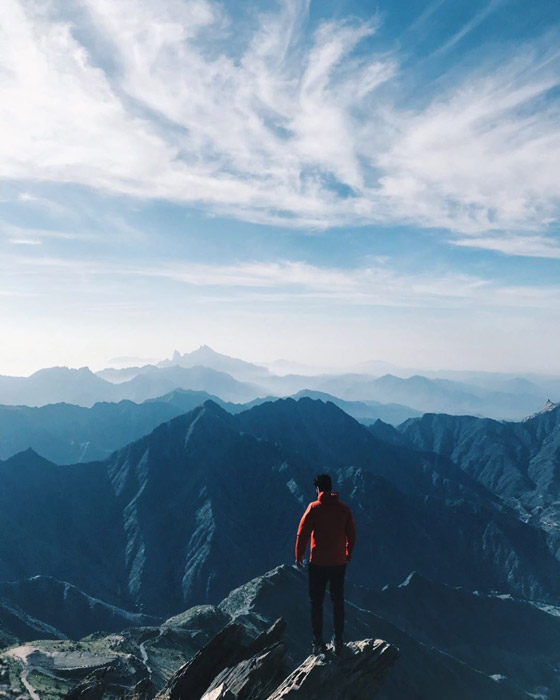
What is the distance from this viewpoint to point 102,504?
184 m

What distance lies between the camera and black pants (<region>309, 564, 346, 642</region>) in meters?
14.6

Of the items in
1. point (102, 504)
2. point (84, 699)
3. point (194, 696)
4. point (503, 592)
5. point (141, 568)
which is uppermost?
point (194, 696)

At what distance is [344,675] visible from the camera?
49.5ft

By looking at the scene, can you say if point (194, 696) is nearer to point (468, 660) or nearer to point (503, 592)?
point (468, 660)

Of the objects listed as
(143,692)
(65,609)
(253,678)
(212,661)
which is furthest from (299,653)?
(65,609)

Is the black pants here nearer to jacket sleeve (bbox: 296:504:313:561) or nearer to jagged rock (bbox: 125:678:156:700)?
jacket sleeve (bbox: 296:504:313:561)

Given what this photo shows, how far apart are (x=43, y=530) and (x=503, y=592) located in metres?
162

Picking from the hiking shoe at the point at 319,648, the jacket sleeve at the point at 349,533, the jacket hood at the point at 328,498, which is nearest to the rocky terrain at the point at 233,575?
the hiking shoe at the point at 319,648

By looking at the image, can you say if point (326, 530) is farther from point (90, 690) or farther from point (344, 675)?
point (90, 690)

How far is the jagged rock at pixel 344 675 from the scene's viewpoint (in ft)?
46.8

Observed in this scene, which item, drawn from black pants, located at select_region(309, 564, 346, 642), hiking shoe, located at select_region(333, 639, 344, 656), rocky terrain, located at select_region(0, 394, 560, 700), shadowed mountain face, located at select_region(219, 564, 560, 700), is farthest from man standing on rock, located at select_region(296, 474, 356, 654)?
shadowed mountain face, located at select_region(219, 564, 560, 700)

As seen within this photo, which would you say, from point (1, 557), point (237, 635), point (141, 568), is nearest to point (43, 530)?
point (1, 557)

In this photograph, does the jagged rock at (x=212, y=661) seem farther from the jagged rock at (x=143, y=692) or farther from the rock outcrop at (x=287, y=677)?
the jagged rock at (x=143, y=692)

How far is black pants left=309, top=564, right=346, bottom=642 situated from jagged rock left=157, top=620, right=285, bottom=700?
6.69 meters
